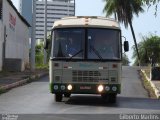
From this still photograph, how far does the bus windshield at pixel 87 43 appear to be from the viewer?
18328 millimetres

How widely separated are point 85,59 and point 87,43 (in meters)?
0.61

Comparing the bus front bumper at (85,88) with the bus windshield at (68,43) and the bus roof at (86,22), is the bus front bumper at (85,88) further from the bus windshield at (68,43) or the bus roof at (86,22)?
the bus roof at (86,22)

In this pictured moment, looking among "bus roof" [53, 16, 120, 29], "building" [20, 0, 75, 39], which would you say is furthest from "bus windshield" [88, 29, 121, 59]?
"building" [20, 0, 75, 39]

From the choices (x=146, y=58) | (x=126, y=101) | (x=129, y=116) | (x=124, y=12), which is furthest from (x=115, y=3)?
(x=129, y=116)

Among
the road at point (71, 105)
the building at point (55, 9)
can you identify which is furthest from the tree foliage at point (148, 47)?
the road at point (71, 105)

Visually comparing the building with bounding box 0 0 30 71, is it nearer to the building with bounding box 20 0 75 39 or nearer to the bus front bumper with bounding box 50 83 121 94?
the bus front bumper with bounding box 50 83 121 94

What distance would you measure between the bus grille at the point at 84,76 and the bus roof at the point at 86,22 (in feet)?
5.51

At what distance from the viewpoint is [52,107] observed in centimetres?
1742

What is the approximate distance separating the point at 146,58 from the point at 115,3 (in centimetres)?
2030

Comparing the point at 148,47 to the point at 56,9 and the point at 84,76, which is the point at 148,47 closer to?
the point at 56,9

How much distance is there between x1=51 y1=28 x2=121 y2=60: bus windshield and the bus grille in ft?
1.67

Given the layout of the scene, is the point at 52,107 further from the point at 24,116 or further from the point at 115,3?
the point at 115,3

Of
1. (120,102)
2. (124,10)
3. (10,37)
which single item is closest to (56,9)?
(124,10)

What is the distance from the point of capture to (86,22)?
18891 mm
